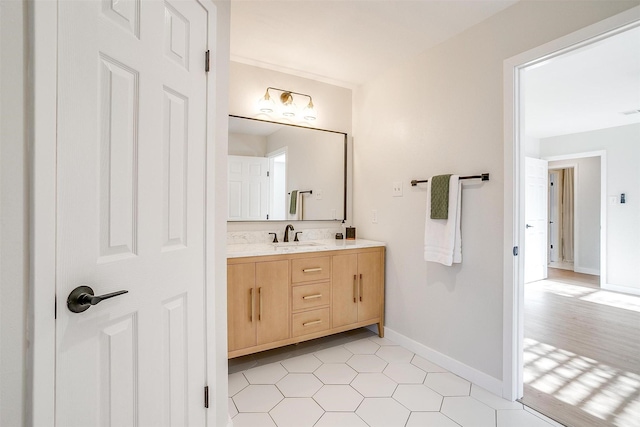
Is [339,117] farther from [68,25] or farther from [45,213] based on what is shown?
[45,213]

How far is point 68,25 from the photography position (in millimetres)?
846

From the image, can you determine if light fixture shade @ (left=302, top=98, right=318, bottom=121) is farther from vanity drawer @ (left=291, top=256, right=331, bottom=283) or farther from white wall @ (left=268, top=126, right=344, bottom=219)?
vanity drawer @ (left=291, top=256, right=331, bottom=283)

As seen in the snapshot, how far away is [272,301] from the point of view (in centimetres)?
224

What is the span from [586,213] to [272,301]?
6.19 m

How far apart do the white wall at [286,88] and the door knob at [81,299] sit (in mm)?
1728

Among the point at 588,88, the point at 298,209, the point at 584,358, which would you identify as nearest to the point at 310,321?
the point at 298,209

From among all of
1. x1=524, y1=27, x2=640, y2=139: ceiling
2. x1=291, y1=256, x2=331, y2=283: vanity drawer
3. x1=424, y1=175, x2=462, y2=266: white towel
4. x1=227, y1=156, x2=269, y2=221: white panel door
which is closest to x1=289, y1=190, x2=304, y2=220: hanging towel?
x1=227, y1=156, x2=269, y2=221: white panel door

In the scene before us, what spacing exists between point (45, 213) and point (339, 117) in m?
2.70

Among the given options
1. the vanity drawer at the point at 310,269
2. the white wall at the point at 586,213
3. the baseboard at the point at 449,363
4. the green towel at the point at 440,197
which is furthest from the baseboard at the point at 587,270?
the vanity drawer at the point at 310,269

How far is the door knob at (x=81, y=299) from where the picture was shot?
861mm

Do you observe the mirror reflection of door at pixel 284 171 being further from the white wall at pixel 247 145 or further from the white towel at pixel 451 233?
the white towel at pixel 451 233

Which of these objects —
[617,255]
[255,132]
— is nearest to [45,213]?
[255,132]

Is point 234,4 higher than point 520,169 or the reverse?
higher

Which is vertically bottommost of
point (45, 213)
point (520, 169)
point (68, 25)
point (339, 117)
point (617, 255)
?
point (617, 255)
